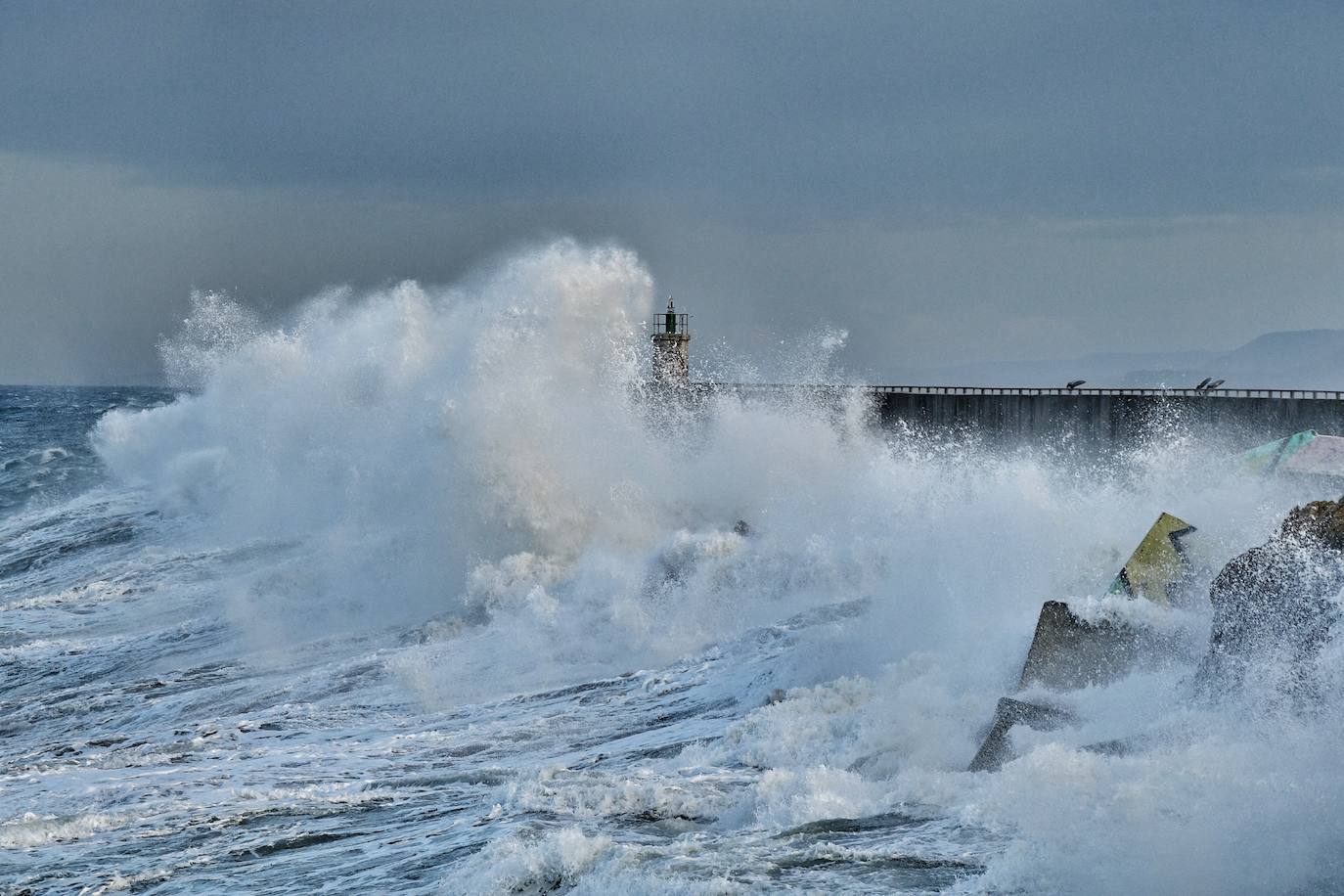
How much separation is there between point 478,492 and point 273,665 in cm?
410

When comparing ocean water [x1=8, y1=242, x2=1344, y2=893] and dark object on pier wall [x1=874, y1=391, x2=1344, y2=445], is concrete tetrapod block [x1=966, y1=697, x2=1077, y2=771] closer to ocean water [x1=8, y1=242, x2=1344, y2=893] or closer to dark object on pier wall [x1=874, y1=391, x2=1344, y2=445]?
ocean water [x1=8, y1=242, x2=1344, y2=893]

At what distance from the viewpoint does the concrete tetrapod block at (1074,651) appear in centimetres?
802

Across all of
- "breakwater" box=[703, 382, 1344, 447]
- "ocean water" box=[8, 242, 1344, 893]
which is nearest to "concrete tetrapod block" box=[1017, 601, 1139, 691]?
"ocean water" box=[8, 242, 1344, 893]

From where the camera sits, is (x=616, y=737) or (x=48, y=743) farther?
(x=48, y=743)

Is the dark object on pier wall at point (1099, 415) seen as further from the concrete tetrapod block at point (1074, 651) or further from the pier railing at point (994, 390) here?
the concrete tetrapod block at point (1074, 651)

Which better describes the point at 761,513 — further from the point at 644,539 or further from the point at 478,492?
the point at 478,492

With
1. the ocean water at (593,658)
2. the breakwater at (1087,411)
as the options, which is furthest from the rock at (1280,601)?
the breakwater at (1087,411)

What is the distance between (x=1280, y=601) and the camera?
7.05 metres

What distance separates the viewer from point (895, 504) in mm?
13922

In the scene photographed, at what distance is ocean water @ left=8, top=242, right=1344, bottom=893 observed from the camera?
19.9 ft

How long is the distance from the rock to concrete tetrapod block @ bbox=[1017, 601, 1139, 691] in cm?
74

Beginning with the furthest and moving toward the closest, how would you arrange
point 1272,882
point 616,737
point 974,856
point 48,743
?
point 48,743 → point 616,737 → point 974,856 → point 1272,882

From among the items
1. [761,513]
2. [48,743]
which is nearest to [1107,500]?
[761,513]

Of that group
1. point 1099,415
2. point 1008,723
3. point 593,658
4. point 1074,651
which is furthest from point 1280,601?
point 1099,415
